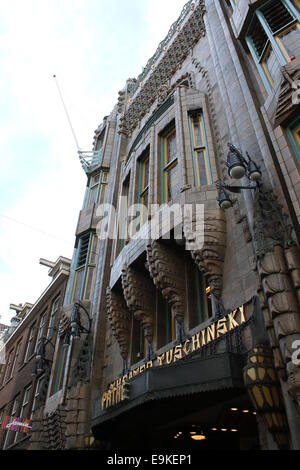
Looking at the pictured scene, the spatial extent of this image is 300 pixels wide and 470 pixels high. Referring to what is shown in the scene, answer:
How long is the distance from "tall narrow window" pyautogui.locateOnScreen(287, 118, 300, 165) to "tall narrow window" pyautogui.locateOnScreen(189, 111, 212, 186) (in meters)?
3.60

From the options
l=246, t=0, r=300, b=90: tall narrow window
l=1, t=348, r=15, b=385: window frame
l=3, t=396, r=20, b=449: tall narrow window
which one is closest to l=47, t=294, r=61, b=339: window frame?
l=3, t=396, r=20, b=449: tall narrow window

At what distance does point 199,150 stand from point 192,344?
7924 millimetres

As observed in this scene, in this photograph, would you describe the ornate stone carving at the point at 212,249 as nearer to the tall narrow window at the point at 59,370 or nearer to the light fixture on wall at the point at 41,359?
the tall narrow window at the point at 59,370

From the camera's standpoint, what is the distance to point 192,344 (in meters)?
11.4

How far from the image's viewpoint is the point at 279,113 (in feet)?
36.4

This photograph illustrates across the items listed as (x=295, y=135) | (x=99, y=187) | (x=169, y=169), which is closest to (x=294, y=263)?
(x=295, y=135)

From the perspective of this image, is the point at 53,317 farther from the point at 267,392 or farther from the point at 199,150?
the point at 267,392

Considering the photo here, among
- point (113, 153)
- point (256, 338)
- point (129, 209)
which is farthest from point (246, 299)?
point (113, 153)

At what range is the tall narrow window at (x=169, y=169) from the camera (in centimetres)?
1611

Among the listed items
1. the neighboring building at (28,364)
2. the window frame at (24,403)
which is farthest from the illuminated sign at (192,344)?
the window frame at (24,403)

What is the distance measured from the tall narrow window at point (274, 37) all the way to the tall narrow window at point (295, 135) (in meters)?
2.21
